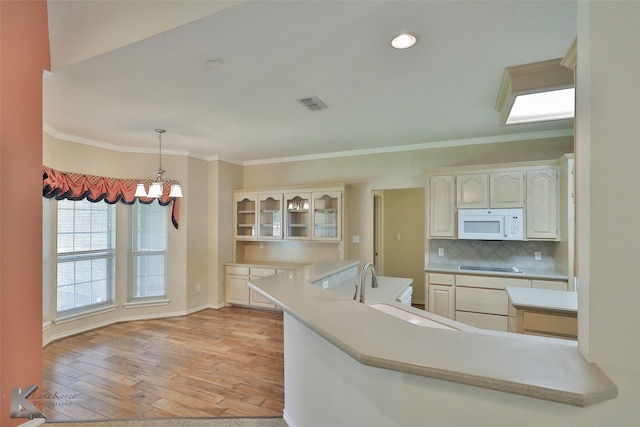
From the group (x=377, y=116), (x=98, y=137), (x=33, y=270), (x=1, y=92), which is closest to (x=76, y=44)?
(x=1, y=92)

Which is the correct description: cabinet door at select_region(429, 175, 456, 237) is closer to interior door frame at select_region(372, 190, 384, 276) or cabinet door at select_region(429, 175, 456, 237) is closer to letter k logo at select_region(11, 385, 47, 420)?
interior door frame at select_region(372, 190, 384, 276)

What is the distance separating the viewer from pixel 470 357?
96 cm

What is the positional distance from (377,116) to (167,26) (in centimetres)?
219

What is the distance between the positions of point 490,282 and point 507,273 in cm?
22

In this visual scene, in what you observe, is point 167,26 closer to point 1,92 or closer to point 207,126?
point 1,92

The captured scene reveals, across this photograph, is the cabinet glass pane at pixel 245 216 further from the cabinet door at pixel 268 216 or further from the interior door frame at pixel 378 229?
the interior door frame at pixel 378 229

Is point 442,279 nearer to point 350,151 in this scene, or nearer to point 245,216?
point 350,151

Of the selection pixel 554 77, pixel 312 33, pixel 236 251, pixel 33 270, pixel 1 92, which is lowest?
pixel 236 251

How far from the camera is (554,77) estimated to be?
214 cm

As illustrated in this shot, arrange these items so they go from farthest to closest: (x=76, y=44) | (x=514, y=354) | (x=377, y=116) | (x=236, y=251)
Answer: (x=236, y=251)
(x=377, y=116)
(x=76, y=44)
(x=514, y=354)

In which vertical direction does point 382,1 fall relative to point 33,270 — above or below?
above

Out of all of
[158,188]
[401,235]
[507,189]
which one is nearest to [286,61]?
[158,188]

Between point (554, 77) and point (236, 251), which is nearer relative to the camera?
point (554, 77)

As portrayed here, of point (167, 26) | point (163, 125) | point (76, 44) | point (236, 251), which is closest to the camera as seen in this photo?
point (167, 26)
